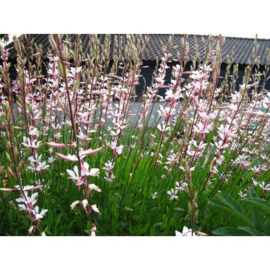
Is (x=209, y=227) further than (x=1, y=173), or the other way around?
(x=1, y=173)

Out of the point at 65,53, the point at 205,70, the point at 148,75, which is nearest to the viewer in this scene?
the point at 65,53

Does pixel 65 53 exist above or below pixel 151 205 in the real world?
above

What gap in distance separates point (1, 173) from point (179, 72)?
1445 millimetres

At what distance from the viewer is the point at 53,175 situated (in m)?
2.11

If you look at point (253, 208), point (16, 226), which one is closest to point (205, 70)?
point (253, 208)

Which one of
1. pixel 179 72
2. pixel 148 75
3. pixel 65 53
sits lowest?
pixel 148 75

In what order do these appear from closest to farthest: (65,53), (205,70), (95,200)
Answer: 1. (65,53)
2. (205,70)
3. (95,200)

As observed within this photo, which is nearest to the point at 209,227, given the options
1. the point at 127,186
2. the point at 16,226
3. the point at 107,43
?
the point at 127,186

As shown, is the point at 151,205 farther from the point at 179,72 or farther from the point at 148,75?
the point at 148,75

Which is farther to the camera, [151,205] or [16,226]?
[151,205]

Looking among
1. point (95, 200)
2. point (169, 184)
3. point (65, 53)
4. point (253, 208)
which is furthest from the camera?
point (169, 184)

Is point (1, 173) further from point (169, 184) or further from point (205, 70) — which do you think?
point (205, 70)

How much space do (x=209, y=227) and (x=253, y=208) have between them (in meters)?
0.41

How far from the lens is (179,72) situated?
191 centimetres
